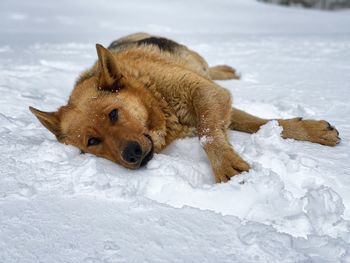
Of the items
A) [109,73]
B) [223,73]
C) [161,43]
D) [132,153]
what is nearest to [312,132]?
[132,153]

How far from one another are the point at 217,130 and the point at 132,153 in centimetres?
75

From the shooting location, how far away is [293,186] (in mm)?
2439

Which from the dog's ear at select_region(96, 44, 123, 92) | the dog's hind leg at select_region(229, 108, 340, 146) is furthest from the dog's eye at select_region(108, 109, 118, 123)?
the dog's hind leg at select_region(229, 108, 340, 146)

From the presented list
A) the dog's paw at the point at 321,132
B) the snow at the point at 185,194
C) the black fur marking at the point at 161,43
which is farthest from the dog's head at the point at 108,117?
the dog's paw at the point at 321,132

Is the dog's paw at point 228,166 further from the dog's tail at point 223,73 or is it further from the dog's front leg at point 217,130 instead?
the dog's tail at point 223,73

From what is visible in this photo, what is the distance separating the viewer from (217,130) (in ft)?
10.3

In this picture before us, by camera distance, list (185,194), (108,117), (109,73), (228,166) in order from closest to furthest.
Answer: (185,194)
(228,166)
(108,117)
(109,73)

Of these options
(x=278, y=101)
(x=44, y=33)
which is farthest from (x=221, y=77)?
(x=44, y=33)

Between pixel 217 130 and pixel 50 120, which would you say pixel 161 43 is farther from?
pixel 217 130

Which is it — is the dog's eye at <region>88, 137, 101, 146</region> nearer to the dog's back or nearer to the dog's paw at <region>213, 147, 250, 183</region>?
the dog's paw at <region>213, 147, 250, 183</region>

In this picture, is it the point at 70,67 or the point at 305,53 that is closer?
the point at 70,67

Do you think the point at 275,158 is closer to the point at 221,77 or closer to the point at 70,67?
the point at 221,77

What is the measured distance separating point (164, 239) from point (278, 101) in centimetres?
291

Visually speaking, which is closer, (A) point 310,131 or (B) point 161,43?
(A) point 310,131
